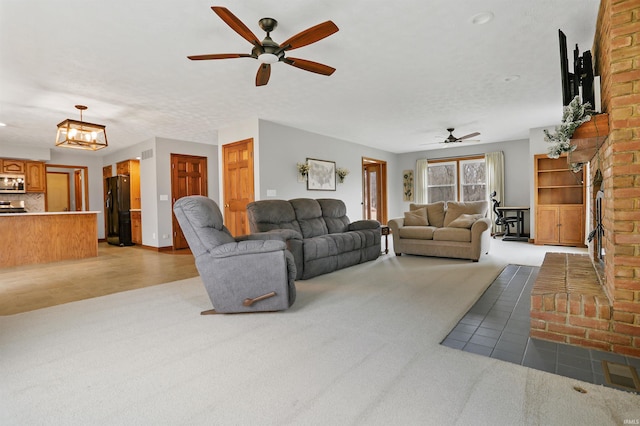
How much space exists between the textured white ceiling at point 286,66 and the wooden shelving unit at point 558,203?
58.0 inches

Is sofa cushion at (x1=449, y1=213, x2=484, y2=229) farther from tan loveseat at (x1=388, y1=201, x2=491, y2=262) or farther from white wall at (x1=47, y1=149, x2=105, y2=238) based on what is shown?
white wall at (x1=47, y1=149, x2=105, y2=238)

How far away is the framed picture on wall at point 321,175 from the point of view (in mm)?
6707

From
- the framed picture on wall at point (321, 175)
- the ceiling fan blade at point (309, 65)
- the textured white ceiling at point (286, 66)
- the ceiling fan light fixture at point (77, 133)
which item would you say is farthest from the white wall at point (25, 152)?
the ceiling fan blade at point (309, 65)

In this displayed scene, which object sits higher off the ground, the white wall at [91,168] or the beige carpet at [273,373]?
the white wall at [91,168]

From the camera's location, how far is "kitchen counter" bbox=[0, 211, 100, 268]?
18.5ft

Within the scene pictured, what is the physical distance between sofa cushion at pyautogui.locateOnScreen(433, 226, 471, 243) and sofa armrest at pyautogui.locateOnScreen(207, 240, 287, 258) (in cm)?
343

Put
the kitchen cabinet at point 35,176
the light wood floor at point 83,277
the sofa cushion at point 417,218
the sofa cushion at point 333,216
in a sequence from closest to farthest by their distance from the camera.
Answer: the light wood floor at point 83,277
the sofa cushion at point 333,216
the sofa cushion at point 417,218
the kitchen cabinet at point 35,176

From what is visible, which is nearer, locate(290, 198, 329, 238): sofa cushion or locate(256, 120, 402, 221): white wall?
locate(290, 198, 329, 238): sofa cushion

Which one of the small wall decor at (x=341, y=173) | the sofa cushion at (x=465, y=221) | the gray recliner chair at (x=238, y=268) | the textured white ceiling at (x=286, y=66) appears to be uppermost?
the textured white ceiling at (x=286, y=66)

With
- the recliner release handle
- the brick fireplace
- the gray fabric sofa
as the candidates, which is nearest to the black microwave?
the gray fabric sofa

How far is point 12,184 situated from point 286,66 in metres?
7.95

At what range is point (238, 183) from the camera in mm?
6125

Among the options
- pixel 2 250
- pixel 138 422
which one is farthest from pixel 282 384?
pixel 2 250

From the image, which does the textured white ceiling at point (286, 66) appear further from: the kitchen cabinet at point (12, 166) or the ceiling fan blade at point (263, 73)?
the kitchen cabinet at point (12, 166)
